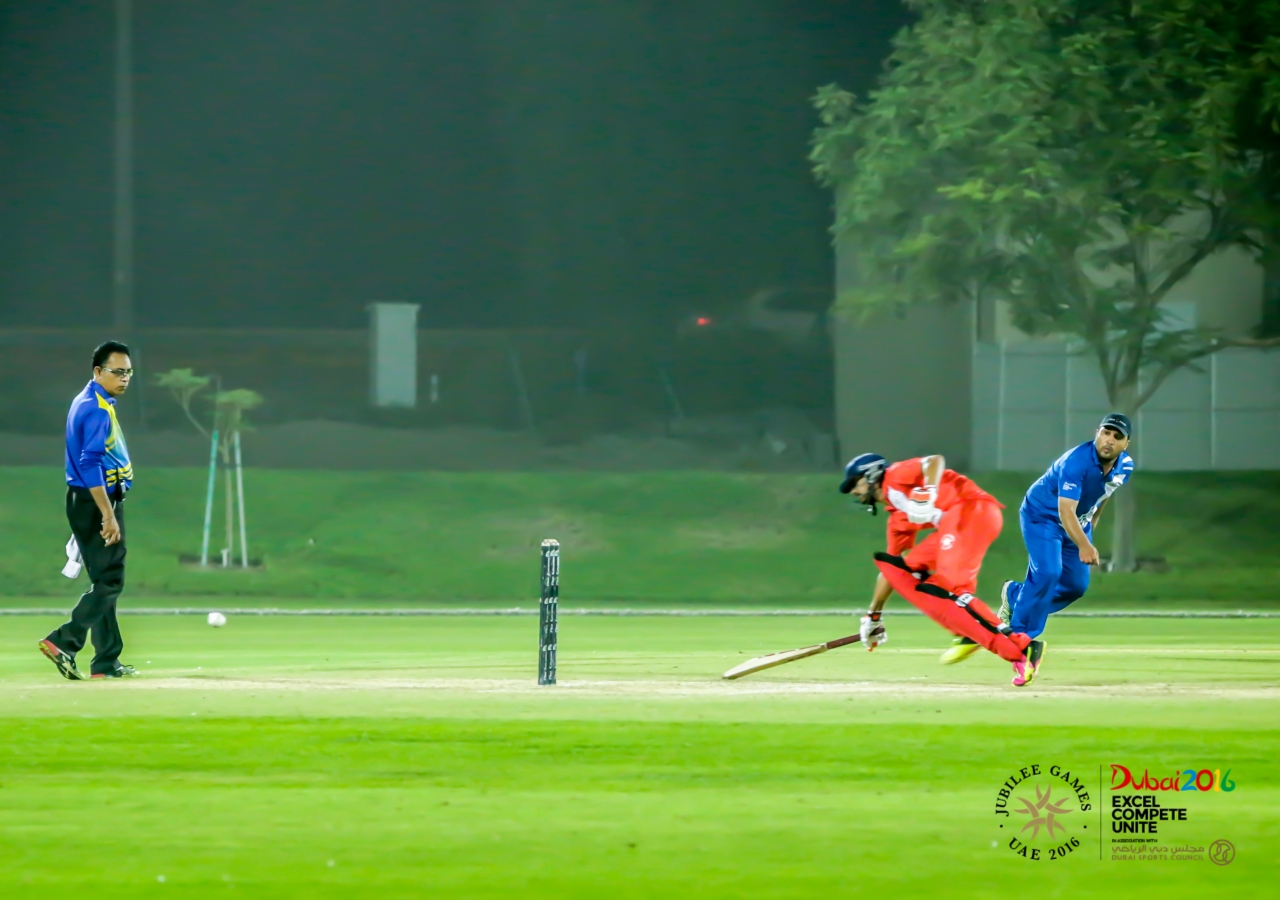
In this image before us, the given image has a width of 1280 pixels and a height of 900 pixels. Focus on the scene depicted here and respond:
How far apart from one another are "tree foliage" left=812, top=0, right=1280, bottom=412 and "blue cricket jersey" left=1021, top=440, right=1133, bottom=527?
560 inches

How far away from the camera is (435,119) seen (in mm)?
31688

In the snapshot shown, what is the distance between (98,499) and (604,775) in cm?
450

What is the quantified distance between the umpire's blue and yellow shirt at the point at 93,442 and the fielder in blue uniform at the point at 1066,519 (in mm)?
5699

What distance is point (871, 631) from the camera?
11508mm

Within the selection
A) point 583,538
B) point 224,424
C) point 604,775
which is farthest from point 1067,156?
point 604,775

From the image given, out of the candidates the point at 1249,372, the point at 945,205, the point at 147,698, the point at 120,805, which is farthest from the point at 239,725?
the point at 1249,372

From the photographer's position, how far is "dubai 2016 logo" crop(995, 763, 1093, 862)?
19.9ft

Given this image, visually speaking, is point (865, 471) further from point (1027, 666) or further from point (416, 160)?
point (416, 160)

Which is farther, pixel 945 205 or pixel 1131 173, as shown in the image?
pixel 945 205

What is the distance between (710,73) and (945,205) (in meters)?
5.82

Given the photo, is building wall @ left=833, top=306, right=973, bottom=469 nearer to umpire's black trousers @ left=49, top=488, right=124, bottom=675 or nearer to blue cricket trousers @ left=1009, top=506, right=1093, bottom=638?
blue cricket trousers @ left=1009, top=506, right=1093, bottom=638

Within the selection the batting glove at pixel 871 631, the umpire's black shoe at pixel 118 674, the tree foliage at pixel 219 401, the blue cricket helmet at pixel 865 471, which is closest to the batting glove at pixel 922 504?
the blue cricket helmet at pixel 865 471

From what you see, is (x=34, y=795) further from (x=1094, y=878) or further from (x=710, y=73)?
Answer: (x=710, y=73)

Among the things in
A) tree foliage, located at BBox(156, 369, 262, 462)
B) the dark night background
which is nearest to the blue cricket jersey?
tree foliage, located at BBox(156, 369, 262, 462)
